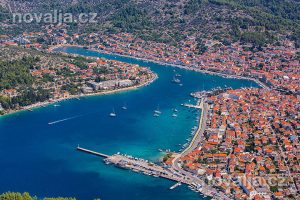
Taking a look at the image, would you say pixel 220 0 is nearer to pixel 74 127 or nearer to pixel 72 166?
pixel 74 127

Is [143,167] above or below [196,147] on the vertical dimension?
below

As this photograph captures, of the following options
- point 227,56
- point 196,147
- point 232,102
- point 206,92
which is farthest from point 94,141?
point 227,56


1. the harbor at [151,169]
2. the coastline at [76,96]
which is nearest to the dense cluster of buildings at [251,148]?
the harbor at [151,169]

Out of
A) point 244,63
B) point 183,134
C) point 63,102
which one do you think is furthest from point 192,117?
point 244,63

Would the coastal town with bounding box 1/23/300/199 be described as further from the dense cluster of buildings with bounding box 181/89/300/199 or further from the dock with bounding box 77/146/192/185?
the dock with bounding box 77/146/192/185

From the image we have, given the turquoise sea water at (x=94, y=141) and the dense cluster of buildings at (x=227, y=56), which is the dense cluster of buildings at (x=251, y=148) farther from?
the dense cluster of buildings at (x=227, y=56)

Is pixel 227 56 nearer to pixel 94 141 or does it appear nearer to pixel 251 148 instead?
pixel 251 148

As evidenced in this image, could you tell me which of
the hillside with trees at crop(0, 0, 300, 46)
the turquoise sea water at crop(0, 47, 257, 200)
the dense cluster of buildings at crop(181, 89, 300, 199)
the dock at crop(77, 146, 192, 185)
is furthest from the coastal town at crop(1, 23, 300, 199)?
the hillside with trees at crop(0, 0, 300, 46)
